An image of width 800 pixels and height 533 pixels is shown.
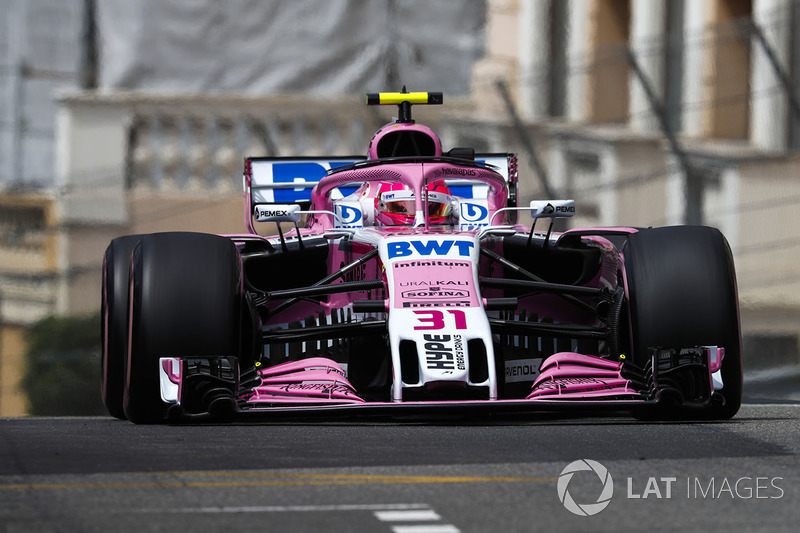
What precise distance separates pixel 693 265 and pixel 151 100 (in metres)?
12.7

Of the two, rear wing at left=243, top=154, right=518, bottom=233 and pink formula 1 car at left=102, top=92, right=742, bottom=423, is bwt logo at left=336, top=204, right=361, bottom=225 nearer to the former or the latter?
pink formula 1 car at left=102, top=92, right=742, bottom=423

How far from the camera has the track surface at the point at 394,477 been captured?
6.07m

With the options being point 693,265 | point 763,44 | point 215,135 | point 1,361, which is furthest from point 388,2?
point 693,265

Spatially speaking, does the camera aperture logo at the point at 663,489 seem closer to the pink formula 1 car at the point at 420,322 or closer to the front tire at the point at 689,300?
the pink formula 1 car at the point at 420,322

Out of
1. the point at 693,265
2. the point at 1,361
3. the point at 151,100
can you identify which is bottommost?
the point at 1,361

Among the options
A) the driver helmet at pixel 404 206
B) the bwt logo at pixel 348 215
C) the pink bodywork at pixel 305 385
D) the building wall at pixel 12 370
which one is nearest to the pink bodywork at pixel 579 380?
the pink bodywork at pixel 305 385

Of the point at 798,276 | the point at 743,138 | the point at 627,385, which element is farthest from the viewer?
the point at 743,138

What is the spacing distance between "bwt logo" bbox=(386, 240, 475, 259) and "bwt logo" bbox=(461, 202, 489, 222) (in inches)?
78.2

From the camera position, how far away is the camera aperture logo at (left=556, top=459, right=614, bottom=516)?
6246 mm

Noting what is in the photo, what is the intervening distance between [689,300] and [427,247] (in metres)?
1.28

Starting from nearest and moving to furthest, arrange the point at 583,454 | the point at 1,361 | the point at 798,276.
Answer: the point at 583,454 < the point at 798,276 < the point at 1,361

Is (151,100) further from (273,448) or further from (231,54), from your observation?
(273,448)

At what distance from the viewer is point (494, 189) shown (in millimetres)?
11734

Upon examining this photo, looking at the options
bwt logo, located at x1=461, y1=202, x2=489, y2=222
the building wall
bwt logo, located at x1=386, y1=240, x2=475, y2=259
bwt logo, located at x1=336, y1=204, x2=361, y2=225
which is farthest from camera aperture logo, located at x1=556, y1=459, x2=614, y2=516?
the building wall
